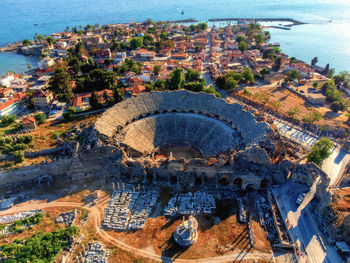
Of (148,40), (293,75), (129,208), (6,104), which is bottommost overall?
(129,208)

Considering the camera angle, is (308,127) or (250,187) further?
(308,127)

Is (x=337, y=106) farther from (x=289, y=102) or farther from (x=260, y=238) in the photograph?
(x=260, y=238)

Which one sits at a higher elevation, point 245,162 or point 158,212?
point 245,162

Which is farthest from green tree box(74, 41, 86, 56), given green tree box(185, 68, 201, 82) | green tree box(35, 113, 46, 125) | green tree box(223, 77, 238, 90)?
green tree box(223, 77, 238, 90)

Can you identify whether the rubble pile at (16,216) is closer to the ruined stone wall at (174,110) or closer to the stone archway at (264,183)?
the ruined stone wall at (174,110)

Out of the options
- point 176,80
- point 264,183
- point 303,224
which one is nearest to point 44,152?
point 176,80

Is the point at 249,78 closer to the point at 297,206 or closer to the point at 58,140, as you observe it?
the point at 297,206

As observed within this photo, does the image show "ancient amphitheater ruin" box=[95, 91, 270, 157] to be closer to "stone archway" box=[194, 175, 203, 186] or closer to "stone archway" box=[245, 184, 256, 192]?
"stone archway" box=[194, 175, 203, 186]

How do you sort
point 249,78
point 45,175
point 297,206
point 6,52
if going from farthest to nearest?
point 6,52, point 249,78, point 45,175, point 297,206

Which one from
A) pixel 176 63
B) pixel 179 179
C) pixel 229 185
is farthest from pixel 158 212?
pixel 176 63
